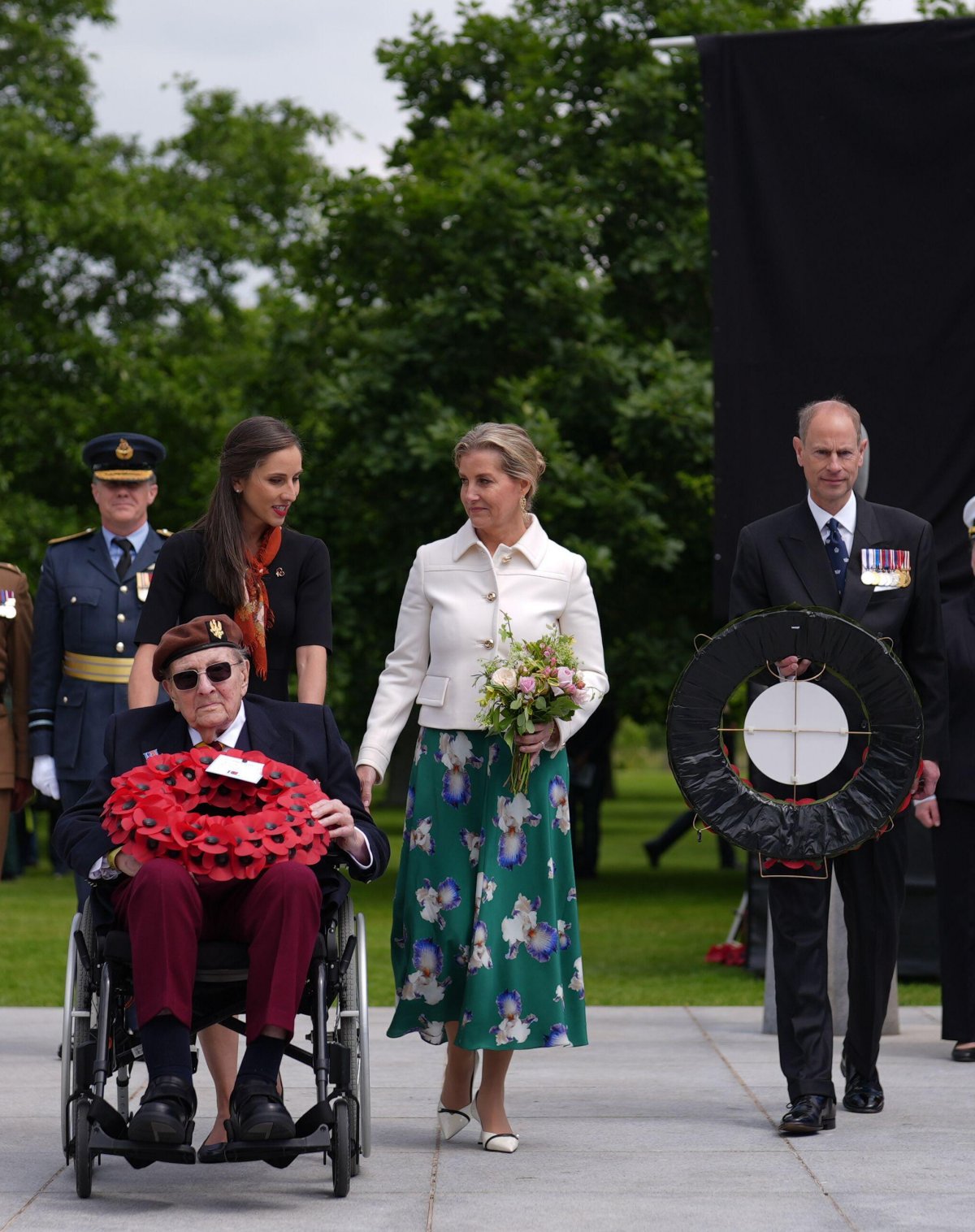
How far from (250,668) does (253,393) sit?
1348 cm

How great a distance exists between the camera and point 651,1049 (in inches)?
290

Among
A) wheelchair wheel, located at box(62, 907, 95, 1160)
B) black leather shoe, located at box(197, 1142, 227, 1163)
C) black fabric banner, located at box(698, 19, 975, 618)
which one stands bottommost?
black leather shoe, located at box(197, 1142, 227, 1163)

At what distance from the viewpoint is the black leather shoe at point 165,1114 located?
4410mm

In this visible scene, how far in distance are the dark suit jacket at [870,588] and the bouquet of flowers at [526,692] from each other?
2.66 feet

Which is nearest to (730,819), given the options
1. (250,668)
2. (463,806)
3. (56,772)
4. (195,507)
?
(463,806)

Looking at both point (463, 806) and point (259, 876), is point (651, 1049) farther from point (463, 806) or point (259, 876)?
point (259, 876)

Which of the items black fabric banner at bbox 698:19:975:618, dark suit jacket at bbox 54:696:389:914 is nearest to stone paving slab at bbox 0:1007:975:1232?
dark suit jacket at bbox 54:696:389:914

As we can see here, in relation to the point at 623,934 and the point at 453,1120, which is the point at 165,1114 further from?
the point at 623,934

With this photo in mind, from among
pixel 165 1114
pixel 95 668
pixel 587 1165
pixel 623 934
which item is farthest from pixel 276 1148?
pixel 623 934

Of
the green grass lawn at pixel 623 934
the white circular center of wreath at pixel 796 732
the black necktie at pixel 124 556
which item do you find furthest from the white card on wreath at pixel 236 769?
the green grass lawn at pixel 623 934

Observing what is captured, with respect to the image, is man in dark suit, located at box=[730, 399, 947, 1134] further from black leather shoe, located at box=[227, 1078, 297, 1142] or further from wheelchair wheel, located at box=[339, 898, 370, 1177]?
black leather shoe, located at box=[227, 1078, 297, 1142]

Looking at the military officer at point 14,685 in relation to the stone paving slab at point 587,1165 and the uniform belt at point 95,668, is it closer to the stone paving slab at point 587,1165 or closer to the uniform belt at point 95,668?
the uniform belt at point 95,668

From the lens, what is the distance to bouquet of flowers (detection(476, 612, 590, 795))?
5223mm

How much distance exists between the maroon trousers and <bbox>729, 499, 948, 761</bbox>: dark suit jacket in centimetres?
191
